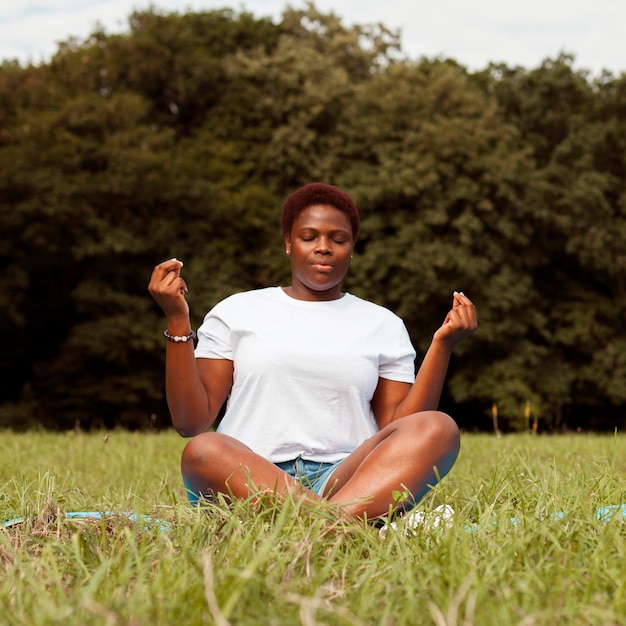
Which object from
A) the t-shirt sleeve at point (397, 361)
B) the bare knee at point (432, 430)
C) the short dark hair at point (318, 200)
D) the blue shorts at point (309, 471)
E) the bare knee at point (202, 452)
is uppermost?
the short dark hair at point (318, 200)

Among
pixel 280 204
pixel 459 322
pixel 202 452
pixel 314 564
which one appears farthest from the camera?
pixel 280 204

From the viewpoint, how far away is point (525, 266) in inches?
771

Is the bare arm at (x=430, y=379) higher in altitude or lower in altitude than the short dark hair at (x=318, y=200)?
lower

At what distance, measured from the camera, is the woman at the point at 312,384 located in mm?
2732

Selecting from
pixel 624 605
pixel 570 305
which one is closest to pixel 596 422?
pixel 570 305

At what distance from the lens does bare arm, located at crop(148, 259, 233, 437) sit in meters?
2.88

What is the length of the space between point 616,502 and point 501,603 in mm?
1320

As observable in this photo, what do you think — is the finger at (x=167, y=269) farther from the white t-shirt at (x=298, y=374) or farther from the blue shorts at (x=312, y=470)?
the blue shorts at (x=312, y=470)

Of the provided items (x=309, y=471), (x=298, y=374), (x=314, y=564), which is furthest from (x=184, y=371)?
(x=314, y=564)

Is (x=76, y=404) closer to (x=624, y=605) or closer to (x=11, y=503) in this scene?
(x=11, y=503)

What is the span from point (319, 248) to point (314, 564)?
160cm

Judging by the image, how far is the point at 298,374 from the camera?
3.16m

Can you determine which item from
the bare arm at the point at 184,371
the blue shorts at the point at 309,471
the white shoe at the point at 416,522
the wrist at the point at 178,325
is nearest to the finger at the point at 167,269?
the bare arm at the point at 184,371

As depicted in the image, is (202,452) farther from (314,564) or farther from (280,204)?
(280,204)
